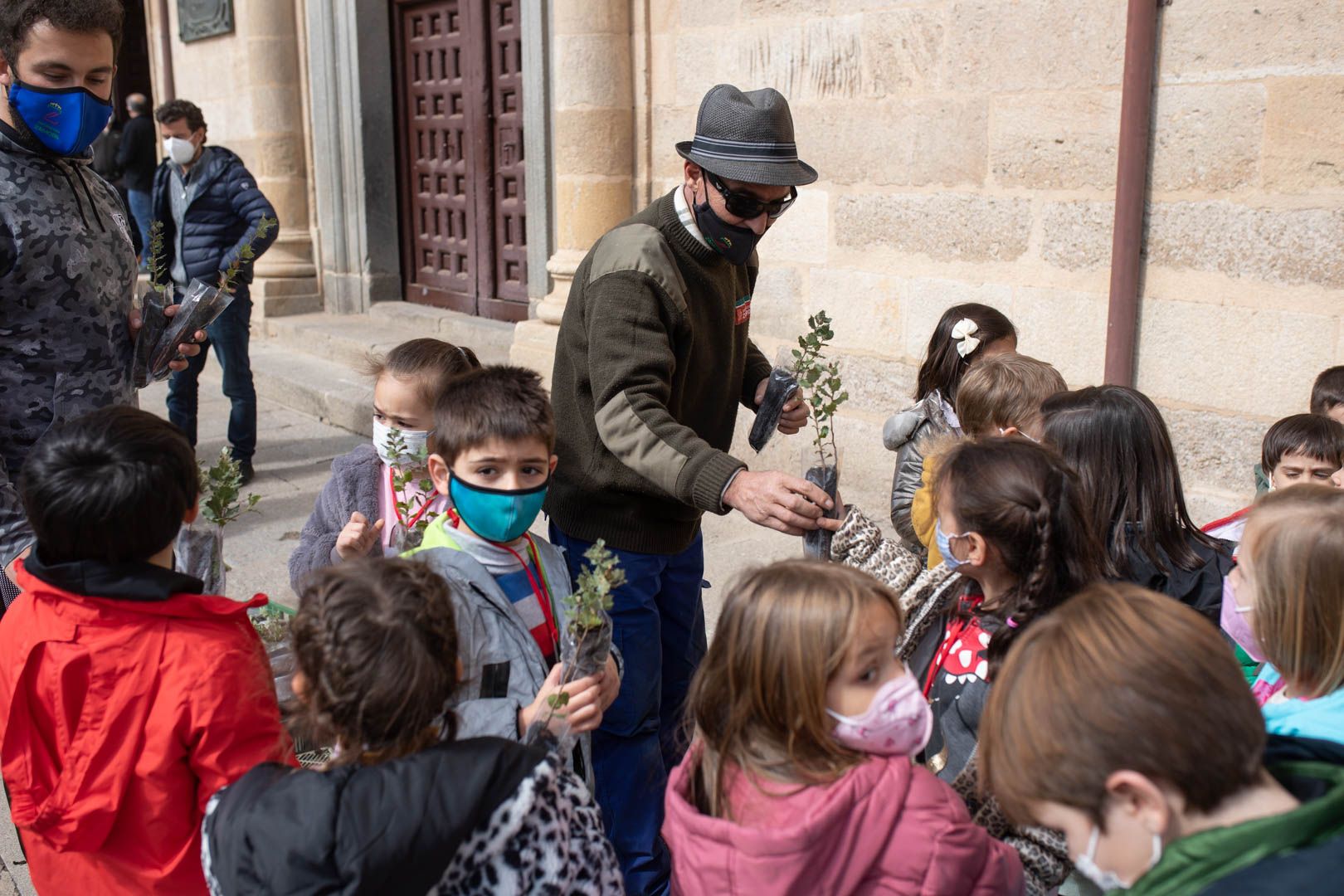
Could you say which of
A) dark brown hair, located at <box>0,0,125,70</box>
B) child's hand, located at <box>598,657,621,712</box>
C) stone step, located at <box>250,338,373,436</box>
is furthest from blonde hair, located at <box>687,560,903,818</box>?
stone step, located at <box>250,338,373,436</box>

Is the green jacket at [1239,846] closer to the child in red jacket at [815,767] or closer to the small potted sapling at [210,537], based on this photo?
the child in red jacket at [815,767]

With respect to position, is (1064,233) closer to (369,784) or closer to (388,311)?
(369,784)

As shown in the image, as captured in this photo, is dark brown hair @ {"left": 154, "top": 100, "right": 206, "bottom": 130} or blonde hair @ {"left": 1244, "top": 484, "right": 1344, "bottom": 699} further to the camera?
dark brown hair @ {"left": 154, "top": 100, "right": 206, "bottom": 130}

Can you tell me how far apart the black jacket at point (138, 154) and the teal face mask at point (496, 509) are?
31.4ft

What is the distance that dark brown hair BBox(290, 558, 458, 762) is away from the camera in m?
1.61

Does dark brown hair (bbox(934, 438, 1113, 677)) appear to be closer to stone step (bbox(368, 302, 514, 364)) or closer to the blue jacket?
the blue jacket

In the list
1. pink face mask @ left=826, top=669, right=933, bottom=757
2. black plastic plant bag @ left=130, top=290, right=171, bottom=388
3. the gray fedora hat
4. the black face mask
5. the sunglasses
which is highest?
the gray fedora hat

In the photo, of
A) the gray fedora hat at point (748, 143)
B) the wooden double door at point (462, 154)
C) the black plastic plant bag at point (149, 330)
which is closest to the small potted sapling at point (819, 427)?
the gray fedora hat at point (748, 143)

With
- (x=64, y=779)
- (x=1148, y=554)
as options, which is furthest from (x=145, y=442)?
(x=1148, y=554)

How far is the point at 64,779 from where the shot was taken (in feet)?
6.16

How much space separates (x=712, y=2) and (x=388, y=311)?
14.5ft

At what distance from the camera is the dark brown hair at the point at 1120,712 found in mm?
1303

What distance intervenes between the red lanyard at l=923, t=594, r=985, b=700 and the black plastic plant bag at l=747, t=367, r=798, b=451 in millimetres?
655

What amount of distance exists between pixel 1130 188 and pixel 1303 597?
2.90 m
